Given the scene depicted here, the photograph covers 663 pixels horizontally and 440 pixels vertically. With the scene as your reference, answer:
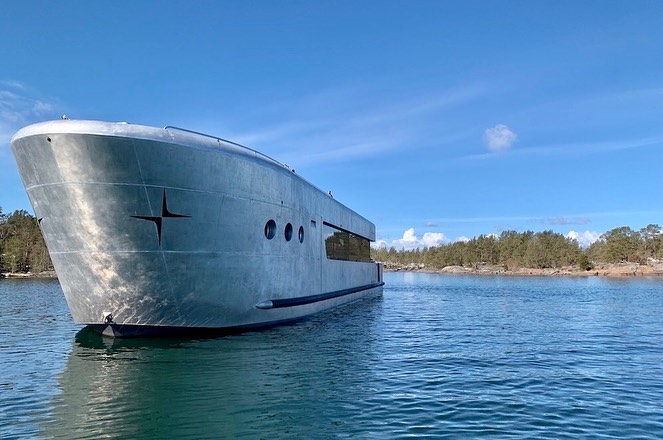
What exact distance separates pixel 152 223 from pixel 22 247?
339ft

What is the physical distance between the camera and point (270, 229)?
61.3ft

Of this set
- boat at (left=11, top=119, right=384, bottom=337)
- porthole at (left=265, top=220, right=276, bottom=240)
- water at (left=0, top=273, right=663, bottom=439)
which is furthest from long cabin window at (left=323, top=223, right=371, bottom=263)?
boat at (left=11, top=119, right=384, bottom=337)

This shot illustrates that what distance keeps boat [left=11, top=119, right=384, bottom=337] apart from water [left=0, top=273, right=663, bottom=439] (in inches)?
45.8

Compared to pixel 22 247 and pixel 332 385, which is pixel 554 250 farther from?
pixel 332 385

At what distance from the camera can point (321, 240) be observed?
25.5 m

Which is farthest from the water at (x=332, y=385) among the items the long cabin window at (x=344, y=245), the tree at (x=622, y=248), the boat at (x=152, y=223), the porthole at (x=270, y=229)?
the tree at (x=622, y=248)

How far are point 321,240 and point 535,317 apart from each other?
12.6 meters

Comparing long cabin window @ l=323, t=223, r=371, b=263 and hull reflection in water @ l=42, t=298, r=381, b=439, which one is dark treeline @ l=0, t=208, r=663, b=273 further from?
hull reflection in water @ l=42, t=298, r=381, b=439

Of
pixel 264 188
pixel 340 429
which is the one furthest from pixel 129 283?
pixel 340 429

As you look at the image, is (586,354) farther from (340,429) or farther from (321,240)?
(321,240)

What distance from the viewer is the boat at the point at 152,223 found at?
13852mm

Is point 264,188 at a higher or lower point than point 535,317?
higher

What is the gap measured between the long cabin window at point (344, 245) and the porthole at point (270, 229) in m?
7.81

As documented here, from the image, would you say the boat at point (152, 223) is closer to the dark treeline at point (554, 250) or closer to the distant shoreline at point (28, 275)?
the distant shoreline at point (28, 275)
